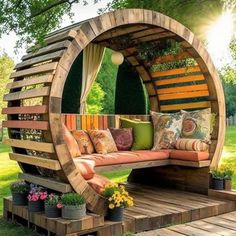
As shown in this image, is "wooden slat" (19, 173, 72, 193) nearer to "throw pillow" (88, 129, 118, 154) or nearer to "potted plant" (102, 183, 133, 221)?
"potted plant" (102, 183, 133, 221)

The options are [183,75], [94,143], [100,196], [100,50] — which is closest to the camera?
[100,196]

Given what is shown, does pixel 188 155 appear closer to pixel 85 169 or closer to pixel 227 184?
pixel 227 184

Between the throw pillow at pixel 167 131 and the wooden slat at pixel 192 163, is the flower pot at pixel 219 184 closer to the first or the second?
the wooden slat at pixel 192 163

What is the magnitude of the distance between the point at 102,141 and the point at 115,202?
1.60 meters

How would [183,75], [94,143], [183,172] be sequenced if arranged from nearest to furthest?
[94,143] < [183,172] < [183,75]

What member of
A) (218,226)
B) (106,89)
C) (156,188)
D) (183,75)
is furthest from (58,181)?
(106,89)

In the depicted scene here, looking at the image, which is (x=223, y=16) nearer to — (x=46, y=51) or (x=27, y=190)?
(x=46, y=51)

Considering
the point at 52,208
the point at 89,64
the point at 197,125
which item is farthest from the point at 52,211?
the point at 89,64

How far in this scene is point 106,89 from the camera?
20391mm

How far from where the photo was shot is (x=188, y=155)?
5434 millimetres

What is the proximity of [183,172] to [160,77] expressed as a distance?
176 centimetres

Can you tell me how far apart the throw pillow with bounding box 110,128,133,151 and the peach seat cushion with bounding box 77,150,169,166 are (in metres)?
0.28

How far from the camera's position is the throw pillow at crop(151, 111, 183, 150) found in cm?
587

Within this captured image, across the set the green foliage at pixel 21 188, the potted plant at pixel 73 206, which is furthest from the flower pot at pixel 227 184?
the green foliage at pixel 21 188
